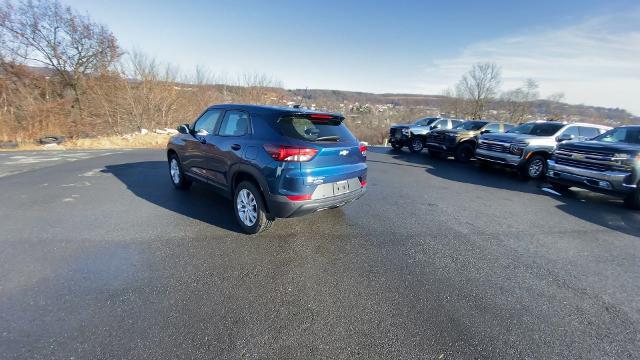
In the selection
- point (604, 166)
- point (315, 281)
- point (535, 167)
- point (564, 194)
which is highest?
point (604, 166)

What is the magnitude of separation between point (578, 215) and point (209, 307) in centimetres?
664

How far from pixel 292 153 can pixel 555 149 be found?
7.38 m

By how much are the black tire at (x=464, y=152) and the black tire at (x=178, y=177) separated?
420 inches

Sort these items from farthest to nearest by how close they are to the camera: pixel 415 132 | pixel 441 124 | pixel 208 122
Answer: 1. pixel 441 124
2. pixel 415 132
3. pixel 208 122

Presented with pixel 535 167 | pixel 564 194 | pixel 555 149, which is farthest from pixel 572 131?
pixel 564 194

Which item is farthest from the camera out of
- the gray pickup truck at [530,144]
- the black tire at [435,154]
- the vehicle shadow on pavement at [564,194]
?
the black tire at [435,154]

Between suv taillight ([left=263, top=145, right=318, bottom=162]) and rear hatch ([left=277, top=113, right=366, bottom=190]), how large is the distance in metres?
0.05

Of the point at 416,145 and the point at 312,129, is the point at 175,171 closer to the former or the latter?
the point at 312,129

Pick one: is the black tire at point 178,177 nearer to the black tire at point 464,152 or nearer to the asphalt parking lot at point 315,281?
the asphalt parking lot at point 315,281

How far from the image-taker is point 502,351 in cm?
220

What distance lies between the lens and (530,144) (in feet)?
28.5

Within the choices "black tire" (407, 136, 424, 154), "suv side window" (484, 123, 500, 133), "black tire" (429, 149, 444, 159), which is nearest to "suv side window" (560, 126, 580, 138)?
"suv side window" (484, 123, 500, 133)

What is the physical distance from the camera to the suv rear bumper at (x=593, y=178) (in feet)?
19.1

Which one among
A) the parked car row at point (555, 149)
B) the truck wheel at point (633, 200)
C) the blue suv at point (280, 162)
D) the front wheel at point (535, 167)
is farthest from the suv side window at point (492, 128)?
the blue suv at point (280, 162)
